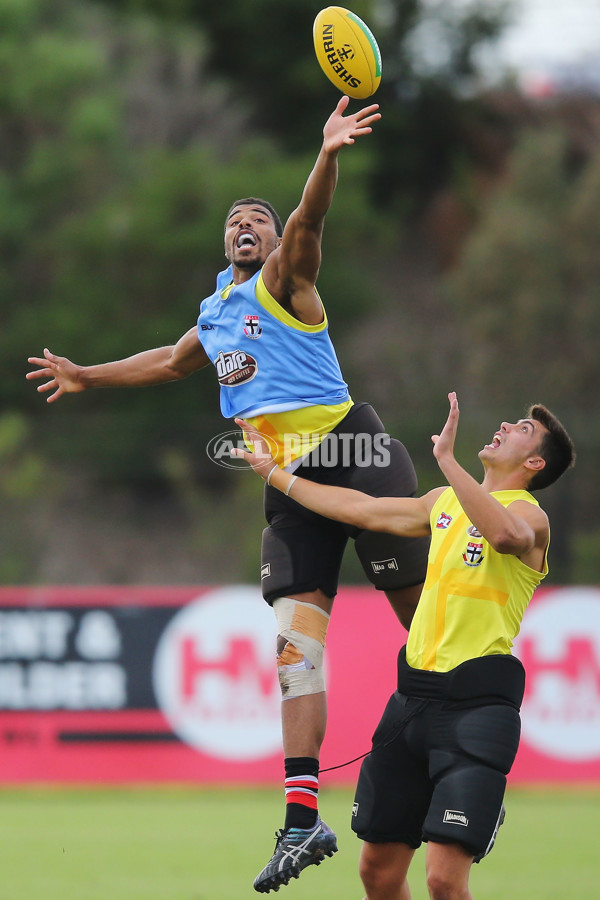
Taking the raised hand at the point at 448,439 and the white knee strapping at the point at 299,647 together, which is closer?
the raised hand at the point at 448,439

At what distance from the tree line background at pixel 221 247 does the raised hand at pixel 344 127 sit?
12.2 m

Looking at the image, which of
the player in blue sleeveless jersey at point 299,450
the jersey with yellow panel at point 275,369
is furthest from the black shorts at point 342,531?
the jersey with yellow panel at point 275,369

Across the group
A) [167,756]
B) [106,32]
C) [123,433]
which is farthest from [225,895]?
[106,32]

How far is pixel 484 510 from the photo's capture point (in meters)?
5.27

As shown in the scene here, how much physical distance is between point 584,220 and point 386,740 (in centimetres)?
2306

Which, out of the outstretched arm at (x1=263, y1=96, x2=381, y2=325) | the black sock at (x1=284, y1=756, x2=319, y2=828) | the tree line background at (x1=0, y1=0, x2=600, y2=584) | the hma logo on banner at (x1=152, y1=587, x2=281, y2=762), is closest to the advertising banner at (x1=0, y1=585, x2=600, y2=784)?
the hma logo on banner at (x1=152, y1=587, x2=281, y2=762)

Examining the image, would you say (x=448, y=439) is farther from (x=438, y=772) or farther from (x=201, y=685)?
(x=201, y=685)

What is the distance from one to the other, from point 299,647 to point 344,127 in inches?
84.9

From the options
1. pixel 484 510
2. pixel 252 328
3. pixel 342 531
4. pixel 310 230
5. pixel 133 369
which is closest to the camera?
pixel 484 510

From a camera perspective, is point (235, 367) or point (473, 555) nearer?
point (473, 555)

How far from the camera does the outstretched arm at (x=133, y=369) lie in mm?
6551

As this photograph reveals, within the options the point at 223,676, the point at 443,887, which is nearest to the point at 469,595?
the point at 443,887

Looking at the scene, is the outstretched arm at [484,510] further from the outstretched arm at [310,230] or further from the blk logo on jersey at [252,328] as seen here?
the blk logo on jersey at [252,328]

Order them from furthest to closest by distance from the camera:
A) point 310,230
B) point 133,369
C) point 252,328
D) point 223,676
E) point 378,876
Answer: point 223,676
point 133,369
point 252,328
point 378,876
point 310,230
